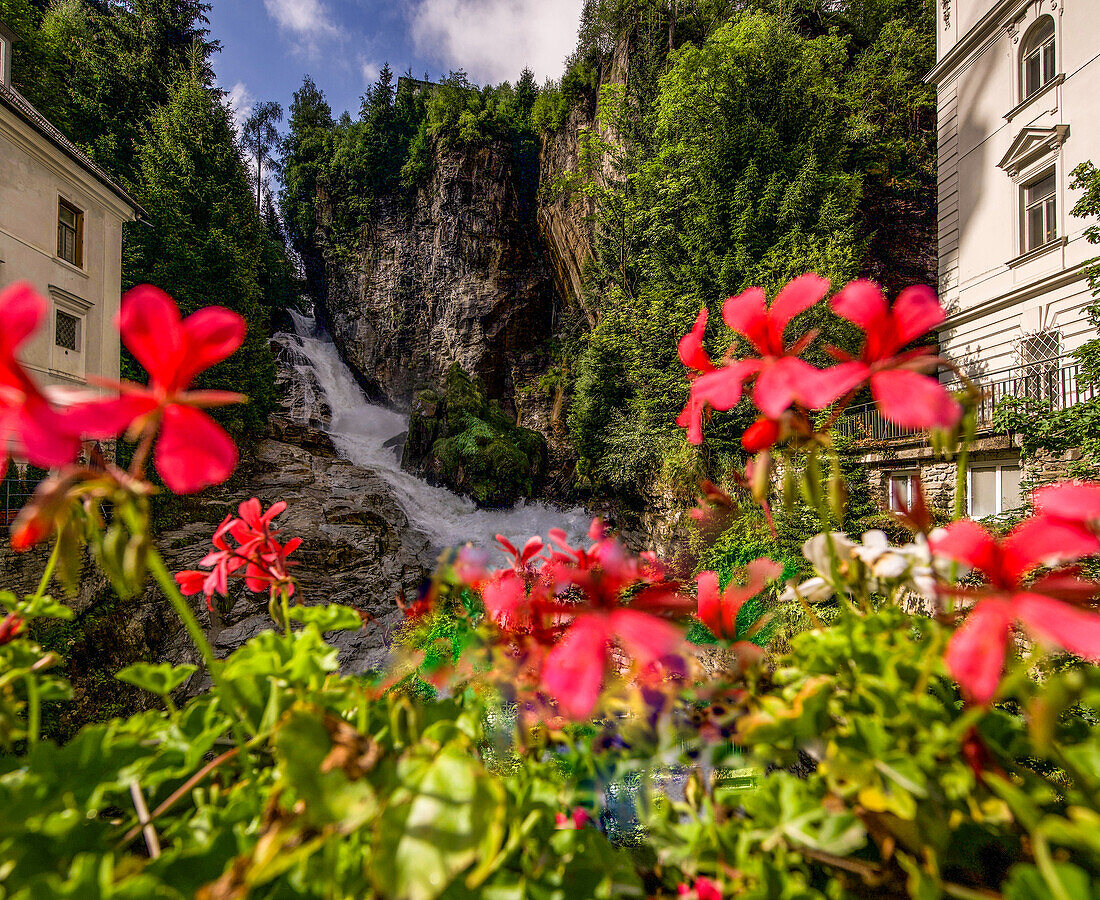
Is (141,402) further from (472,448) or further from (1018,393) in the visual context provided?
(472,448)

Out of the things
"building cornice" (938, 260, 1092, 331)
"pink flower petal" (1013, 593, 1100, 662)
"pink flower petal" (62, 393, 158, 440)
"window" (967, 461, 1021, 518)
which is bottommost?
"window" (967, 461, 1021, 518)

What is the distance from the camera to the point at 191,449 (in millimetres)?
320

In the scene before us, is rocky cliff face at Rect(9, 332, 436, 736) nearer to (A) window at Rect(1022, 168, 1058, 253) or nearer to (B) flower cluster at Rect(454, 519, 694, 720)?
(B) flower cluster at Rect(454, 519, 694, 720)

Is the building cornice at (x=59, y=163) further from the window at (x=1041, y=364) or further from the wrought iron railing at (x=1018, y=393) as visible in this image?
the window at (x=1041, y=364)

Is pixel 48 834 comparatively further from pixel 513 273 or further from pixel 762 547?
pixel 513 273

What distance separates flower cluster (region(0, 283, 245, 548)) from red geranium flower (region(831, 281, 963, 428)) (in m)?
0.46

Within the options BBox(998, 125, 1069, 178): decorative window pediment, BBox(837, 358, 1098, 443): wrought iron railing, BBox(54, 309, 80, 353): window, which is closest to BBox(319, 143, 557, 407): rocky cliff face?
BBox(54, 309, 80, 353): window

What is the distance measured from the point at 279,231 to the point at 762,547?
68.0 ft

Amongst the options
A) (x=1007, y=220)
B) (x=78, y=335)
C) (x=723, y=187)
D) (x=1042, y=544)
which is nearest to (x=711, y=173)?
(x=723, y=187)

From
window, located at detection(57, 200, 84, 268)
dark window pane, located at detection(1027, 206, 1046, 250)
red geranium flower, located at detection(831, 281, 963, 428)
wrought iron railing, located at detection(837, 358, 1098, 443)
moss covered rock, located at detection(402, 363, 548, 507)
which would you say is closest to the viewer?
red geranium flower, located at detection(831, 281, 963, 428)

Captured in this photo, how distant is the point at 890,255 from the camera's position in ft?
36.8

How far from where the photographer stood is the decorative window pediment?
→ 6375 mm

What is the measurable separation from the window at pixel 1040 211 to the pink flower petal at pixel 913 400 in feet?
31.5

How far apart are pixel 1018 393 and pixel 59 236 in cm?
1360
